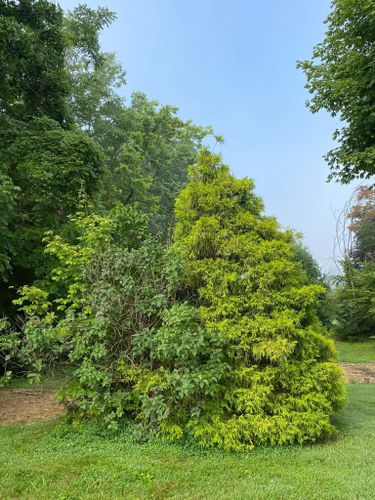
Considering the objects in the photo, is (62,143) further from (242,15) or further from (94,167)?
(242,15)

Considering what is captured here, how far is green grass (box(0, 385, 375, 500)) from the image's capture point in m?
2.53

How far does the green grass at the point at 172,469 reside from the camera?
253 centimetres

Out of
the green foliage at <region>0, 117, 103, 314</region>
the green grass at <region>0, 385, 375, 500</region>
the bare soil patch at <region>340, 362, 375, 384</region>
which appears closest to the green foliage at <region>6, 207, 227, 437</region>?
the green grass at <region>0, 385, 375, 500</region>

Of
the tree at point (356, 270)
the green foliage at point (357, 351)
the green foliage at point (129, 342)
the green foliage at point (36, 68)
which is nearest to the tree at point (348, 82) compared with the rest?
the green foliage at point (129, 342)

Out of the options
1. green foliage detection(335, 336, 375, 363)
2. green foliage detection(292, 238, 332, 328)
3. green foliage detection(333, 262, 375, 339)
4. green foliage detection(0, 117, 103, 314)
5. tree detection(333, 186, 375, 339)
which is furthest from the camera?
green foliage detection(292, 238, 332, 328)

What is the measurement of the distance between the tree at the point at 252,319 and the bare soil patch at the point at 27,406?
2.36 metres

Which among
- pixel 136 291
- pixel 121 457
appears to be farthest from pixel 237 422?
pixel 136 291

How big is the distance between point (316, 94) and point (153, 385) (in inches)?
317

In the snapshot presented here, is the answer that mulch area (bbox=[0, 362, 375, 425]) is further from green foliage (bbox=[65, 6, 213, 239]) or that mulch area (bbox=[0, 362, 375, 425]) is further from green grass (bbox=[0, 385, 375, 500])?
green foliage (bbox=[65, 6, 213, 239])

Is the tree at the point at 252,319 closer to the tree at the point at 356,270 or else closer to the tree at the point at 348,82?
the tree at the point at 348,82

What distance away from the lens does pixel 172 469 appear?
9.62ft

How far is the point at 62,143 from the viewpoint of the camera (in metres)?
7.01

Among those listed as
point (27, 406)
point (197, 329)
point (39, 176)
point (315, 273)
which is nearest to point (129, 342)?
point (197, 329)

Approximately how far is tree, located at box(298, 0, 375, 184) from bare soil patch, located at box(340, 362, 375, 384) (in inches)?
183
